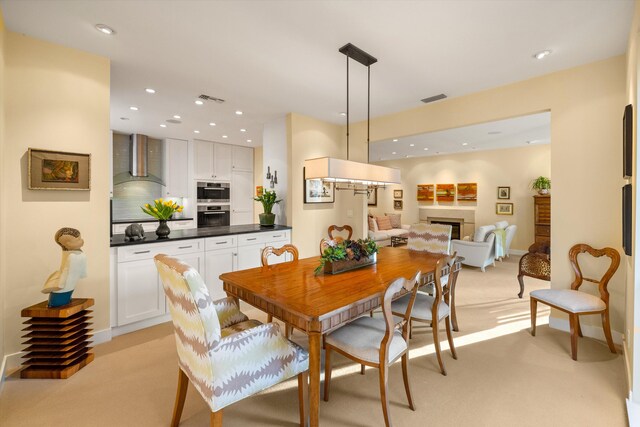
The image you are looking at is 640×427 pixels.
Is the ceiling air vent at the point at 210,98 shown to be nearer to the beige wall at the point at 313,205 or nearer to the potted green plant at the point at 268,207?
the beige wall at the point at 313,205

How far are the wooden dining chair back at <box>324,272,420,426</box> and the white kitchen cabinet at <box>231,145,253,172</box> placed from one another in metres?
5.88

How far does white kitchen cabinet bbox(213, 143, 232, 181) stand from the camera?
6793 mm

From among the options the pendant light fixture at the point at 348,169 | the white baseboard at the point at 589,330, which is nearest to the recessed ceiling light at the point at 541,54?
the pendant light fixture at the point at 348,169

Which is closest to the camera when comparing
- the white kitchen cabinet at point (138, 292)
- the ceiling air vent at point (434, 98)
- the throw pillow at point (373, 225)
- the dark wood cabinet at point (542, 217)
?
the white kitchen cabinet at point (138, 292)

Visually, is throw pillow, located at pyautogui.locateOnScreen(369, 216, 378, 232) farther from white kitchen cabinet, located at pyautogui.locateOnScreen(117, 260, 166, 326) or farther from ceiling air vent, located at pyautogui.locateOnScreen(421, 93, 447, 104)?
white kitchen cabinet, located at pyautogui.locateOnScreen(117, 260, 166, 326)

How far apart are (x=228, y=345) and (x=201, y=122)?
4.59 m

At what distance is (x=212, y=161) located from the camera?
6.73 metres

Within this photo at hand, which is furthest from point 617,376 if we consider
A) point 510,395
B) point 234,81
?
point 234,81

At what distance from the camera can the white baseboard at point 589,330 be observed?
2.81 metres

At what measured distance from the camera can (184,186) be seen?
6363mm

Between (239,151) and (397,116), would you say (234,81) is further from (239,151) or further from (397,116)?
(239,151)

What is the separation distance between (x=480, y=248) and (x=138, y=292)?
540 cm

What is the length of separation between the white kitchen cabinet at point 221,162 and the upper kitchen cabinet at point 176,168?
0.61 m

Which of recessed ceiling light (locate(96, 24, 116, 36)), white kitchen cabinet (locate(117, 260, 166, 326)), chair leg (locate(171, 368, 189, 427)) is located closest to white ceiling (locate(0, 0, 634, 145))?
recessed ceiling light (locate(96, 24, 116, 36))
